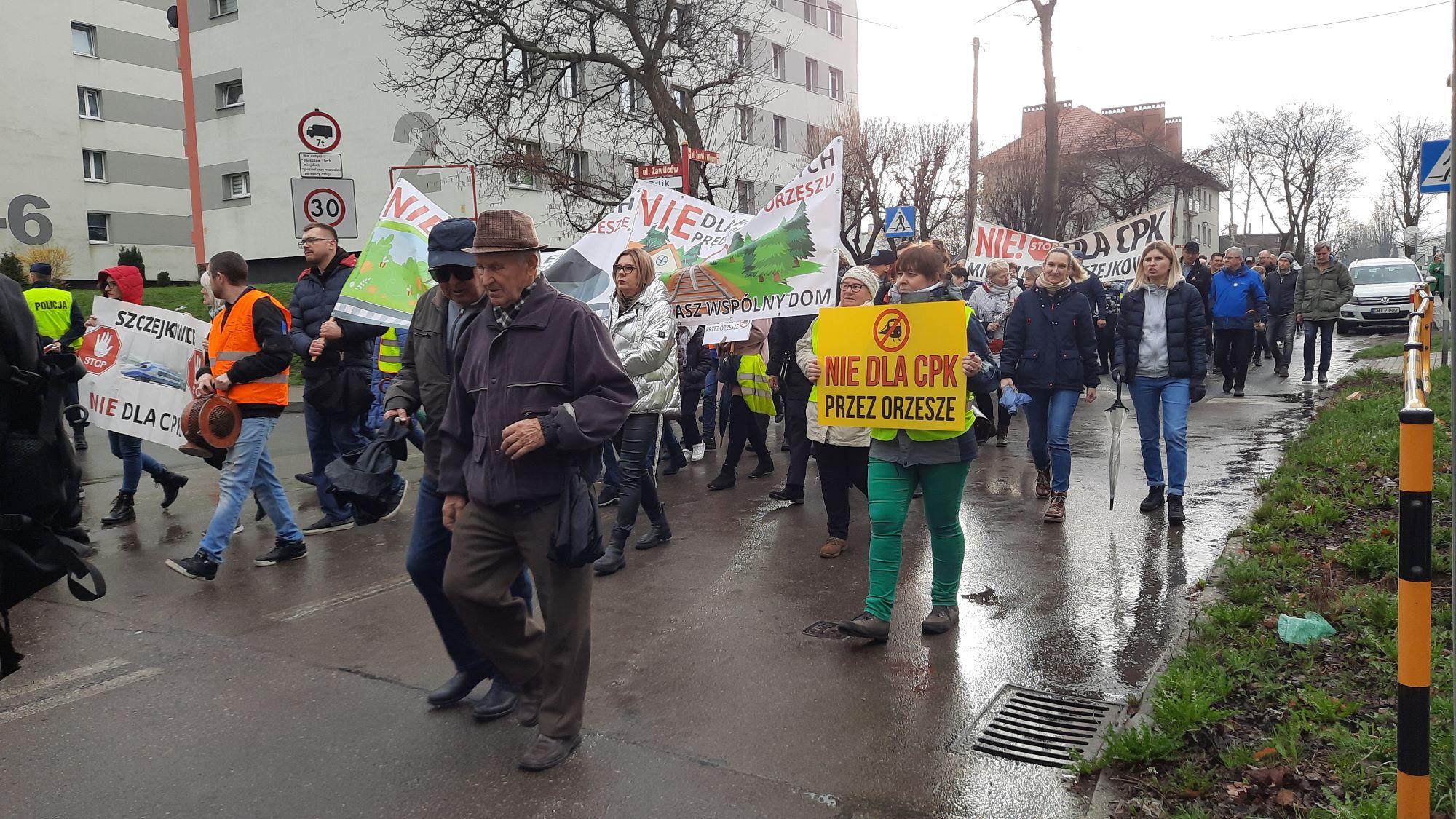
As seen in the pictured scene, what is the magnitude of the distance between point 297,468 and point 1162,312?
8.10 m

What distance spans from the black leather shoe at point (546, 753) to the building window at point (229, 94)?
34.8 metres

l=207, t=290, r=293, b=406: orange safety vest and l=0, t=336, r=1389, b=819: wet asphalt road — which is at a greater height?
l=207, t=290, r=293, b=406: orange safety vest

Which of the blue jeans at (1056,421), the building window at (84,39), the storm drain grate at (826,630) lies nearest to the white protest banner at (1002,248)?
the blue jeans at (1056,421)

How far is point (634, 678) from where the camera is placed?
14.8 ft

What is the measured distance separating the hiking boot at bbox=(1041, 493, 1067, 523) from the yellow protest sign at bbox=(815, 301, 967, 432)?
2696 millimetres

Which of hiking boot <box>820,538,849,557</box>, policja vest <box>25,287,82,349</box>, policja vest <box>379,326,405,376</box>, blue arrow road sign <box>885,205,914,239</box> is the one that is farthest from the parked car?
policja vest <box>25,287,82,349</box>

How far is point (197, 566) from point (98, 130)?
40.3 metres

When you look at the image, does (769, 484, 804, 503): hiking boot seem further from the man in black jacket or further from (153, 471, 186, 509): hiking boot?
(153, 471, 186, 509): hiking boot

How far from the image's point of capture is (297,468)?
1066 centimetres

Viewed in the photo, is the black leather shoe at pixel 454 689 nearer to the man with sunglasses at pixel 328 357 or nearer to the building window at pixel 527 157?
the man with sunglasses at pixel 328 357

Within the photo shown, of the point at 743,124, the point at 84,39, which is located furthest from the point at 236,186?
the point at 743,124

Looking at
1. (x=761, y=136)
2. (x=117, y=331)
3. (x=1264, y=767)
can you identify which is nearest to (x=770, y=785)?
(x=1264, y=767)

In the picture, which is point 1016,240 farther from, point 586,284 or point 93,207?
point 93,207

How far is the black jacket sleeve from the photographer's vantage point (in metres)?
6.38
